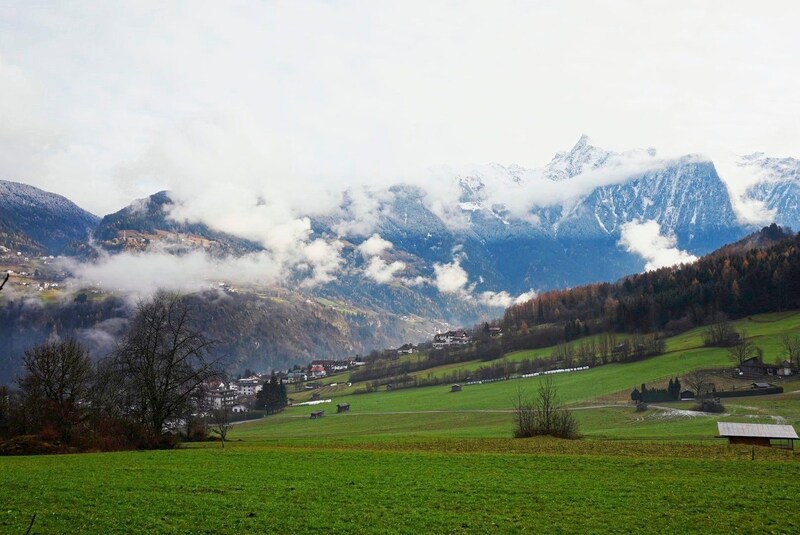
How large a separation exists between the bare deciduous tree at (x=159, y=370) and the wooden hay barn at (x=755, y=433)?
47.3m

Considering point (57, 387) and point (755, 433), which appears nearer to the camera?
point (755, 433)

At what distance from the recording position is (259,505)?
25.2 m

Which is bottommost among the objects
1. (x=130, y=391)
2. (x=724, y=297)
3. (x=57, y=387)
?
(x=130, y=391)

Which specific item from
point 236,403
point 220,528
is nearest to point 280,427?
point 236,403

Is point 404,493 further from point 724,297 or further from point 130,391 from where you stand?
point 724,297

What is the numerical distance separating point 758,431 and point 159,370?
5606cm

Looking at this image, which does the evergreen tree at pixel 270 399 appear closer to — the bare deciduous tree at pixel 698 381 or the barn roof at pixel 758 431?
the bare deciduous tree at pixel 698 381

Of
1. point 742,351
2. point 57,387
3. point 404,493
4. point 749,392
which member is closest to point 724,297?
point 742,351

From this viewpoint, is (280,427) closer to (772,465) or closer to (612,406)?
(612,406)

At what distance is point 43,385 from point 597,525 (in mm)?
60584

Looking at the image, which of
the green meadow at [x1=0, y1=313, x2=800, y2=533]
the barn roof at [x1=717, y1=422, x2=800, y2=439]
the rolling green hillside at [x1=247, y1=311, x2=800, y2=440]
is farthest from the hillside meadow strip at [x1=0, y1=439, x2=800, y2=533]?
the rolling green hillside at [x1=247, y1=311, x2=800, y2=440]

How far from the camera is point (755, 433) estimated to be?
158 ft

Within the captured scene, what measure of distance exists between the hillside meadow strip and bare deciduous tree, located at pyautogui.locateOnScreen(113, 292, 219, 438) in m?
19.6

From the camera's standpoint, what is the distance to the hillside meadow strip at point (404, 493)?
22.6m
